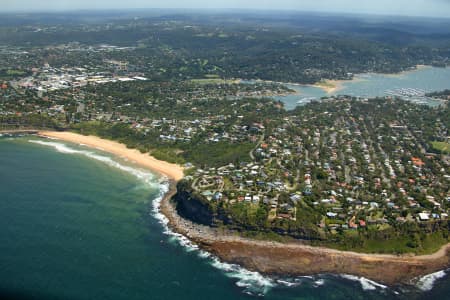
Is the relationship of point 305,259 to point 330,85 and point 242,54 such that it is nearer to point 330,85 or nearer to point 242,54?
point 330,85

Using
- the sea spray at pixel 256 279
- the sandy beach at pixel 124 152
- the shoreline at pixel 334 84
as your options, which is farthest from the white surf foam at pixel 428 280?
the shoreline at pixel 334 84

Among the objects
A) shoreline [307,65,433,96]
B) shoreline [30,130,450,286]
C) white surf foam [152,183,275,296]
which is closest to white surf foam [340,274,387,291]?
shoreline [30,130,450,286]

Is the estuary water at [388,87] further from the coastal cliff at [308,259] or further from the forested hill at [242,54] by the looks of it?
the coastal cliff at [308,259]

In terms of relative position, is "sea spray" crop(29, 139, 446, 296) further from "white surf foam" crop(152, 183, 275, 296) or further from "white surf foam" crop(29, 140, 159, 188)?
"white surf foam" crop(29, 140, 159, 188)

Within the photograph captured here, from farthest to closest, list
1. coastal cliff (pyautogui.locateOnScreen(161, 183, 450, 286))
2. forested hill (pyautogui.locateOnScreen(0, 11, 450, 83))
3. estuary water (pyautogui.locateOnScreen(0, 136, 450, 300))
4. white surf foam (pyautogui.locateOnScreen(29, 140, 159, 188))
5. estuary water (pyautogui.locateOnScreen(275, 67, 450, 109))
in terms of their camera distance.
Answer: forested hill (pyautogui.locateOnScreen(0, 11, 450, 83)) → estuary water (pyautogui.locateOnScreen(275, 67, 450, 109)) → white surf foam (pyautogui.locateOnScreen(29, 140, 159, 188)) → coastal cliff (pyautogui.locateOnScreen(161, 183, 450, 286)) → estuary water (pyautogui.locateOnScreen(0, 136, 450, 300))

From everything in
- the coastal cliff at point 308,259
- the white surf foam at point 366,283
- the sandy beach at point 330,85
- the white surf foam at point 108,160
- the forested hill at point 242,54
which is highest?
the forested hill at point 242,54

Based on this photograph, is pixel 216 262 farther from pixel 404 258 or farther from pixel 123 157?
pixel 123 157
